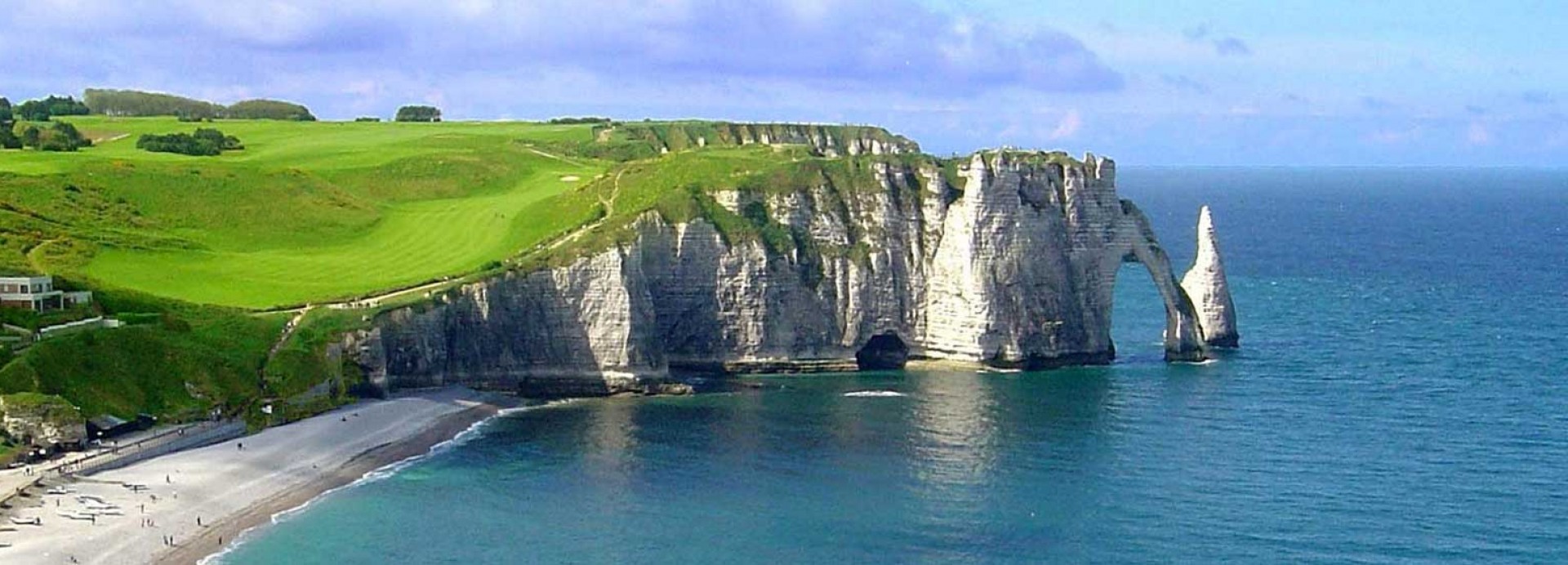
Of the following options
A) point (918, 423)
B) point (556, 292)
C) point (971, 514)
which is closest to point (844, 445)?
point (918, 423)

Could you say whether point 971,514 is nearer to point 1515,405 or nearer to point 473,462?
point 473,462

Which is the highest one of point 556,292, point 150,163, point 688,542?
point 150,163

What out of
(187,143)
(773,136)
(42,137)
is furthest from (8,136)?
(773,136)

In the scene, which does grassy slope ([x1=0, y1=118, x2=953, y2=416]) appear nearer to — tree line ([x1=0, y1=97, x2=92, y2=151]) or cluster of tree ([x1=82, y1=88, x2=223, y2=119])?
tree line ([x1=0, y1=97, x2=92, y2=151])

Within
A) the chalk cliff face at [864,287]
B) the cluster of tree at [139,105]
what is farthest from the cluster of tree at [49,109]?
the chalk cliff face at [864,287]

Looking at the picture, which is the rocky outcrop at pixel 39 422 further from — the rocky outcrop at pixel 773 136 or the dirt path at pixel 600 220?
the rocky outcrop at pixel 773 136
